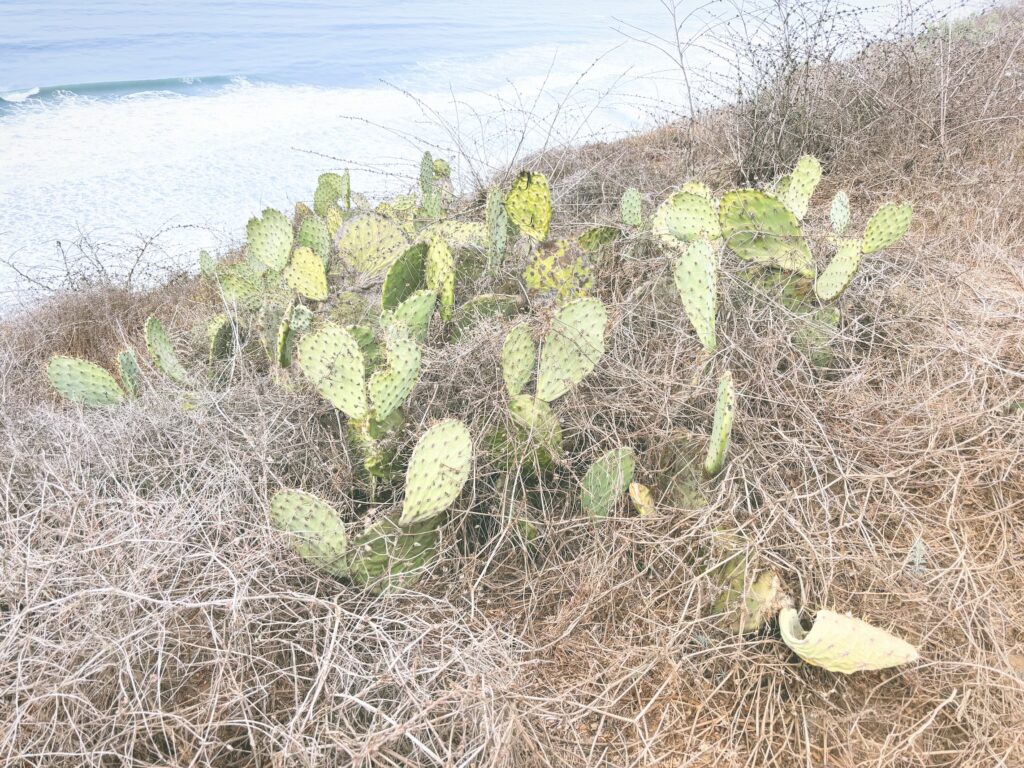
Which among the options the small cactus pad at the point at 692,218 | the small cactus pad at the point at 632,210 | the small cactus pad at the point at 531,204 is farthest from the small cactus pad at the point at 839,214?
the small cactus pad at the point at 531,204

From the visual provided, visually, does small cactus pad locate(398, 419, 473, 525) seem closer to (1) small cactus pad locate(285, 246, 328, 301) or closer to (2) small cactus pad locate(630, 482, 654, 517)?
(2) small cactus pad locate(630, 482, 654, 517)

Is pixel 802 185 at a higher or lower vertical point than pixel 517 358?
higher

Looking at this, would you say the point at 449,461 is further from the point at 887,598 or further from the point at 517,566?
the point at 887,598

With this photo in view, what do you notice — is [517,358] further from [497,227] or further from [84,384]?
[84,384]

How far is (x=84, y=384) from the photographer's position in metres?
1.77

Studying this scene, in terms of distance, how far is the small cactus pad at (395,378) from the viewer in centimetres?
139

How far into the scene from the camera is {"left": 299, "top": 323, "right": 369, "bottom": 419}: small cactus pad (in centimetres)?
140

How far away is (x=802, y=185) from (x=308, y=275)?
4.51 ft

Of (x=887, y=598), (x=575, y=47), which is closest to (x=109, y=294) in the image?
(x=887, y=598)

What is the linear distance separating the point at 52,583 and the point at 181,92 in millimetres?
6862

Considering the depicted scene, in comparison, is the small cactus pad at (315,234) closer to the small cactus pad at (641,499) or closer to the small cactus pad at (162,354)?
the small cactus pad at (162,354)

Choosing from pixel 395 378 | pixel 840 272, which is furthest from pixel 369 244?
pixel 840 272

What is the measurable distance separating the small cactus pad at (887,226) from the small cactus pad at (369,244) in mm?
1270

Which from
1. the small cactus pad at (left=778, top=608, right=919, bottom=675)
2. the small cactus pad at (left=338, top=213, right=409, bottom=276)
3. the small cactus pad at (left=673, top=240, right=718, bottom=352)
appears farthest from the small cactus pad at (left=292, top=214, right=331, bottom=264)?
the small cactus pad at (left=778, top=608, right=919, bottom=675)
